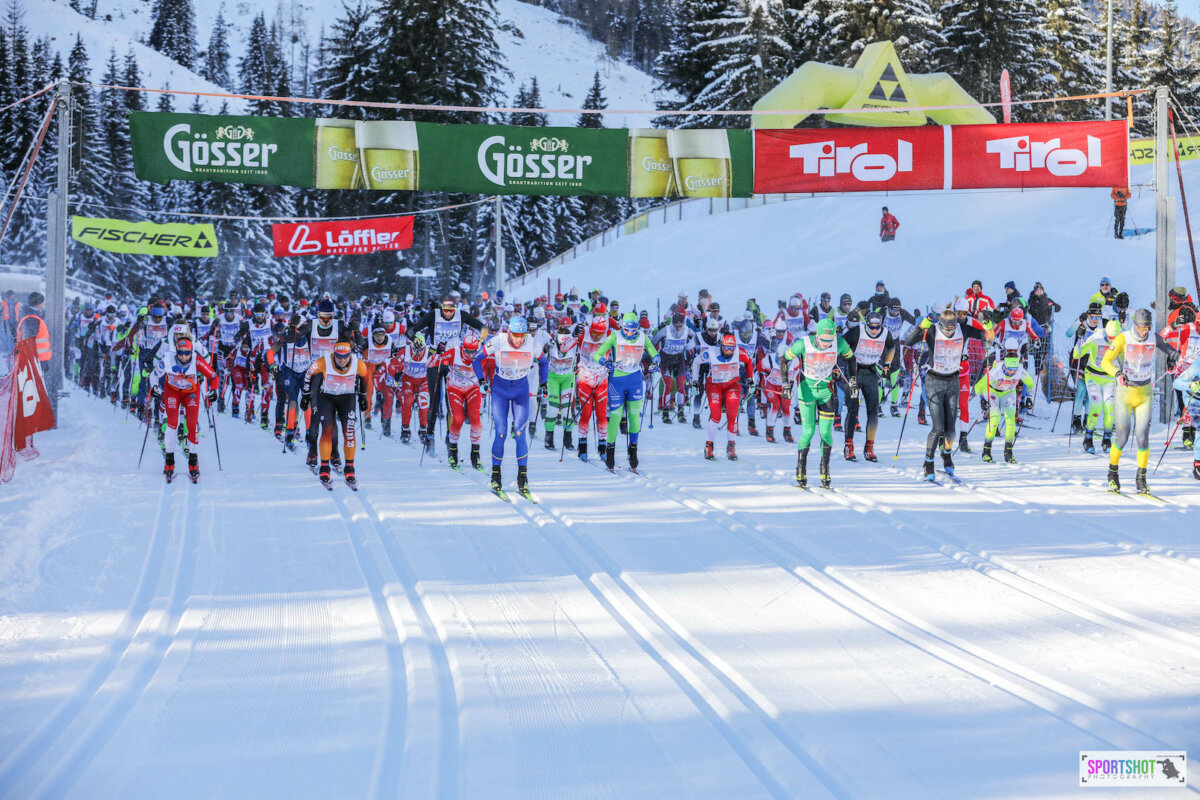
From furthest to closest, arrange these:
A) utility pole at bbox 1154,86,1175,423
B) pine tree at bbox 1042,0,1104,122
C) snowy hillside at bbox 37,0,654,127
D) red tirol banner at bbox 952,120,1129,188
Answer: snowy hillside at bbox 37,0,654,127 → pine tree at bbox 1042,0,1104,122 → red tirol banner at bbox 952,120,1129,188 → utility pole at bbox 1154,86,1175,423

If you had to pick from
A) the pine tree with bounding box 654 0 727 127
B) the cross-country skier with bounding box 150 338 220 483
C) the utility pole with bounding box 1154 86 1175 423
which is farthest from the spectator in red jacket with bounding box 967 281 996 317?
the pine tree with bounding box 654 0 727 127

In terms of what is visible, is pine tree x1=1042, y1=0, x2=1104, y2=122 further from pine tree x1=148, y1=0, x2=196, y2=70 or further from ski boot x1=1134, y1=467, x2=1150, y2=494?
pine tree x1=148, y1=0, x2=196, y2=70

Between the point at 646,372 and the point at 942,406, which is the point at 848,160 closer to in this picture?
the point at 646,372

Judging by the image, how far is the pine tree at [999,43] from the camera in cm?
5253

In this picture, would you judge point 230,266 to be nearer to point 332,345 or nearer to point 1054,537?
point 332,345

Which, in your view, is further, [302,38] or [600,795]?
[302,38]

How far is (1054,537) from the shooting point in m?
9.88

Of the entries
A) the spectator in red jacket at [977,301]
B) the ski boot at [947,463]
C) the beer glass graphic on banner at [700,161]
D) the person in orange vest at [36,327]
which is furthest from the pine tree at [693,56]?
the ski boot at [947,463]

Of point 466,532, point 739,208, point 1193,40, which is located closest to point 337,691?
point 466,532

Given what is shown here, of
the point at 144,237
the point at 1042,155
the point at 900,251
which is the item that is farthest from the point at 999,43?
the point at 144,237

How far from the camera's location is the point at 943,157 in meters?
20.7

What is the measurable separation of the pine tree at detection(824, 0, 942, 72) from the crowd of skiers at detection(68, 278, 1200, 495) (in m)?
35.0

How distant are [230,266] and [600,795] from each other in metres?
63.8

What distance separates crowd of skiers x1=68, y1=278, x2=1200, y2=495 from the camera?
483 inches
